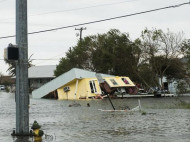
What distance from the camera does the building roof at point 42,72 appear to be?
9938 cm

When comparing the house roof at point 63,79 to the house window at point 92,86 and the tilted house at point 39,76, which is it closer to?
the house window at point 92,86

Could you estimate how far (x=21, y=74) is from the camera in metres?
13.4

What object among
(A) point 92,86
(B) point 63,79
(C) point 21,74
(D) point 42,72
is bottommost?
(C) point 21,74

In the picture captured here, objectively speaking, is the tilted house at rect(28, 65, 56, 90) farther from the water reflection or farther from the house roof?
the water reflection

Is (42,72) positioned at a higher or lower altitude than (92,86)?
higher

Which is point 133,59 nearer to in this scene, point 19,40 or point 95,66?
point 95,66

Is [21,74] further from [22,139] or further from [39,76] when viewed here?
[39,76]

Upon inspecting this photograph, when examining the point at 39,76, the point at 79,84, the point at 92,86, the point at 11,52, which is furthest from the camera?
the point at 39,76

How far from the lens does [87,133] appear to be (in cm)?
1405

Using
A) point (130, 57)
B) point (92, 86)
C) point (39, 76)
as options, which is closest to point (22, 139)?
point (92, 86)

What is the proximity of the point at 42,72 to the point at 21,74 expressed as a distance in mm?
89877

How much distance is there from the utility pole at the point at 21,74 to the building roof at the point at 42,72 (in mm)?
83910

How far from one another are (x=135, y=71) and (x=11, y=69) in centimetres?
6175

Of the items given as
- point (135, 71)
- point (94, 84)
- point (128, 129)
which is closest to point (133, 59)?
point (135, 71)
